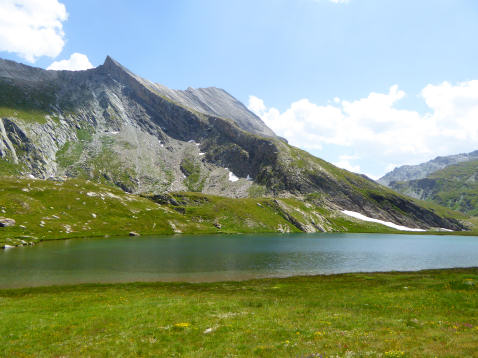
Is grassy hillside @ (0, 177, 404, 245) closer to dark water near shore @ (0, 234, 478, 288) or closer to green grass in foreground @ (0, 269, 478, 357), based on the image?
dark water near shore @ (0, 234, 478, 288)

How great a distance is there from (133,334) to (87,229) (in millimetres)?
132048

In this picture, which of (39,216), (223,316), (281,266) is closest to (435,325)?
(223,316)

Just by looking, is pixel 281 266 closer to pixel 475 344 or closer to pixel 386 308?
pixel 386 308

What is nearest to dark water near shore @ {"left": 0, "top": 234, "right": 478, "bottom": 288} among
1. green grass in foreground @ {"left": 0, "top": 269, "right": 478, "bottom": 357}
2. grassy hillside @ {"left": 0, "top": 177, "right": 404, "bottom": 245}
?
green grass in foreground @ {"left": 0, "top": 269, "right": 478, "bottom": 357}

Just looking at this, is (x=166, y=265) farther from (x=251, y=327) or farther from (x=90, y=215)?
(x=90, y=215)

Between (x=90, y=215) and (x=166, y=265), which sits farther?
(x=90, y=215)

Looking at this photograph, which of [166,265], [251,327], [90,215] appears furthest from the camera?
[90,215]

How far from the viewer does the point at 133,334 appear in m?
19.4

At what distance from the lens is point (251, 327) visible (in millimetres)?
20094

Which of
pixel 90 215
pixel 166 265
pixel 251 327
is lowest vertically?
pixel 166 265

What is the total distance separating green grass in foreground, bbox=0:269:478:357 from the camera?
51.9 feet

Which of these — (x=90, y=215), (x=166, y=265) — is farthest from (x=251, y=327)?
(x=90, y=215)

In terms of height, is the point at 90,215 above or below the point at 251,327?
below

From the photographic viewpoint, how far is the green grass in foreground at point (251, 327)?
51.9 feet
